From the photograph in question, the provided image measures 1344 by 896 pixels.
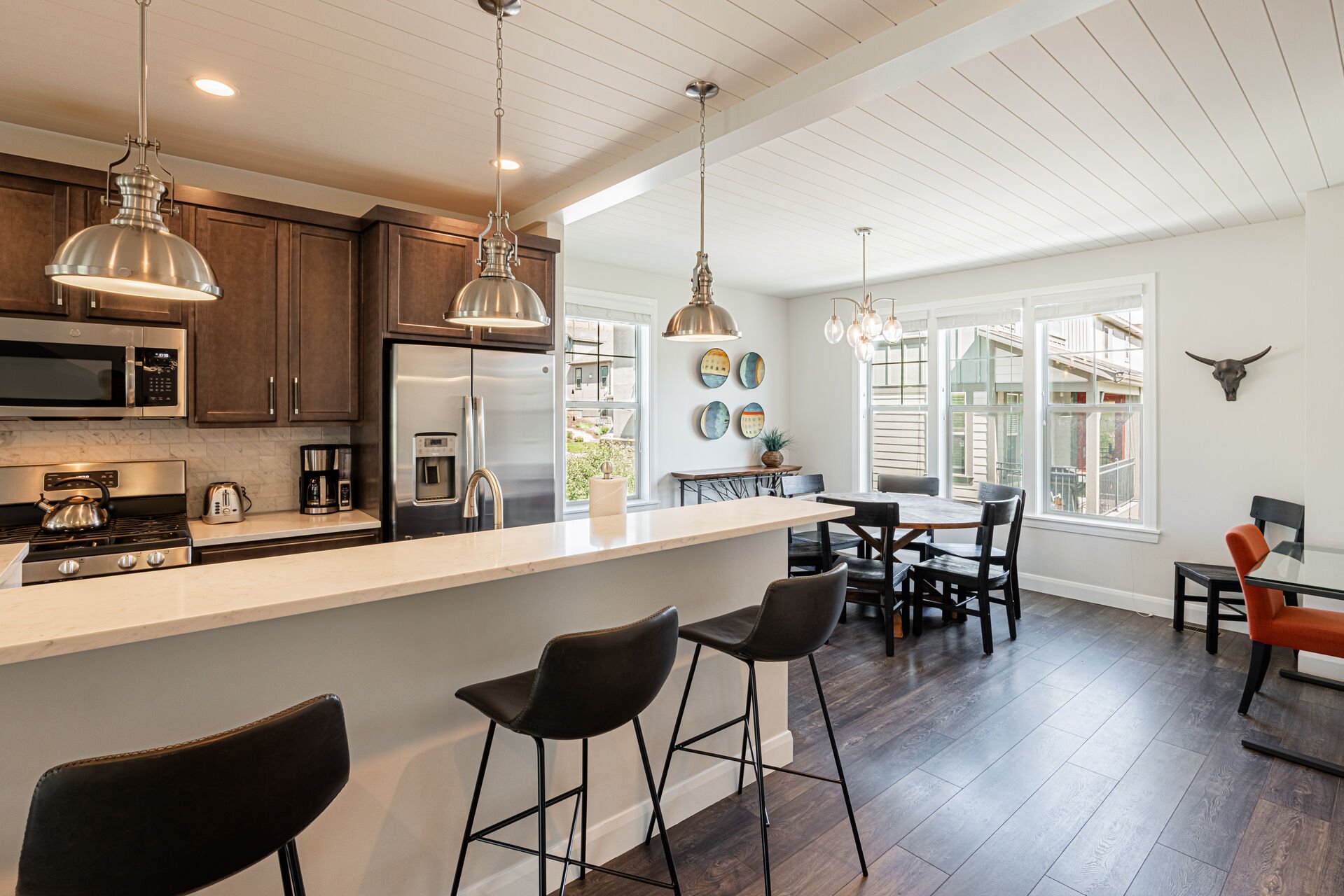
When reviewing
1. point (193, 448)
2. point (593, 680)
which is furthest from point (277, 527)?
point (593, 680)

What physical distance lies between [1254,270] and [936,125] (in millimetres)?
2924

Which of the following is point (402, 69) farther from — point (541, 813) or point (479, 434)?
point (541, 813)

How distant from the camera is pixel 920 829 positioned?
7.52 feet

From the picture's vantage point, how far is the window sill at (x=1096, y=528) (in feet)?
15.5

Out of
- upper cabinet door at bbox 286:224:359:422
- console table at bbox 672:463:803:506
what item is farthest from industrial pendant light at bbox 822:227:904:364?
upper cabinet door at bbox 286:224:359:422

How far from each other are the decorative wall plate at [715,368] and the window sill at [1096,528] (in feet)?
9.00

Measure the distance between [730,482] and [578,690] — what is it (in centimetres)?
470

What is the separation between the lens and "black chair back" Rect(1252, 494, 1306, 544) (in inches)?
152

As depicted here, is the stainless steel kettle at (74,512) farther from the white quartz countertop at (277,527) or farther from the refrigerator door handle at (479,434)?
the refrigerator door handle at (479,434)

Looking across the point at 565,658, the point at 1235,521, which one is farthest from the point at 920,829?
the point at 1235,521

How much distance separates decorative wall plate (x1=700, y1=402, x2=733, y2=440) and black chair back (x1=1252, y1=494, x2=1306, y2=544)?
3762 millimetres

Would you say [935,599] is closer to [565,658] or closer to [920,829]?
[920,829]

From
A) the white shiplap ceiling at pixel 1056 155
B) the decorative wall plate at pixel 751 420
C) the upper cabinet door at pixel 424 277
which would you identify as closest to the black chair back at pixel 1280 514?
the white shiplap ceiling at pixel 1056 155

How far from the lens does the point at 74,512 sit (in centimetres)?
274
